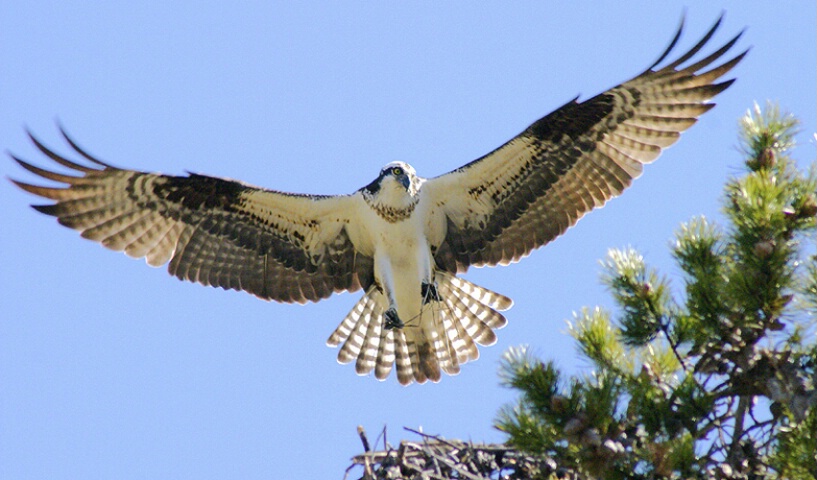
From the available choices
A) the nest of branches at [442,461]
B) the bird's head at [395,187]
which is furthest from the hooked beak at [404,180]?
the nest of branches at [442,461]

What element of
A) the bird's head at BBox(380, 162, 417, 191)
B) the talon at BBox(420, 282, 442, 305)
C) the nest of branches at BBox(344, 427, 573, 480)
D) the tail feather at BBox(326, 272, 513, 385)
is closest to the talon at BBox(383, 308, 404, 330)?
the talon at BBox(420, 282, 442, 305)

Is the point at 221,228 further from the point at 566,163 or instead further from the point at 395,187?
the point at 566,163

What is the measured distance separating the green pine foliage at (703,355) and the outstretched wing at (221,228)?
3402 mm

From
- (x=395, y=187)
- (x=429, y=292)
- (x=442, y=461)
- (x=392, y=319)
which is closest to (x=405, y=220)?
(x=395, y=187)

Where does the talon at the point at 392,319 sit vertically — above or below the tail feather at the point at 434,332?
below

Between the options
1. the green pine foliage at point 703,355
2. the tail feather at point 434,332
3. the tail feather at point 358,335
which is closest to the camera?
the green pine foliage at point 703,355

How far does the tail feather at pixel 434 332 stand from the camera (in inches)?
324

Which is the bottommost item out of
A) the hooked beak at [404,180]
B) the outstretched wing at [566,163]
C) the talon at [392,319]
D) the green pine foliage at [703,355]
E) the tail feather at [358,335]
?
the green pine foliage at [703,355]

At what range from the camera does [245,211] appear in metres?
7.90

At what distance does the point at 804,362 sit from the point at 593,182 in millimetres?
3408

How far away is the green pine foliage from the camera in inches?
166

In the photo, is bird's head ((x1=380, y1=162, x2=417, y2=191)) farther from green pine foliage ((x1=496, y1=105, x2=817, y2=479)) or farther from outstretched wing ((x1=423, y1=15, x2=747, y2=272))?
green pine foliage ((x1=496, y1=105, x2=817, y2=479))

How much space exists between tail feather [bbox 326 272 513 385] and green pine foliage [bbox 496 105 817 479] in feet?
11.3

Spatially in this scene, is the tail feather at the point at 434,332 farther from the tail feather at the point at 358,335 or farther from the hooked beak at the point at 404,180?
the hooked beak at the point at 404,180
